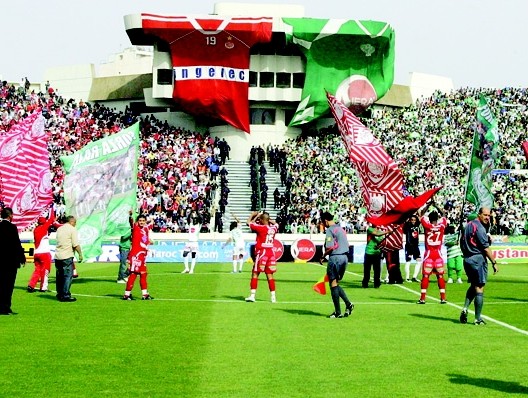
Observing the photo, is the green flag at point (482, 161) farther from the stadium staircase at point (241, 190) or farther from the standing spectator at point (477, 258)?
the stadium staircase at point (241, 190)

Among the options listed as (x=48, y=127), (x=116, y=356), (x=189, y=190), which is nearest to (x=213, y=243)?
(x=189, y=190)

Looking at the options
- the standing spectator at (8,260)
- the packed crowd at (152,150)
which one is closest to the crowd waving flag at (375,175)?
the standing spectator at (8,260)

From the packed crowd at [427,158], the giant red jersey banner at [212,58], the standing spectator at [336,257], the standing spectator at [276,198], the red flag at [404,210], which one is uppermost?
the giant red jersey banner at [212,58]

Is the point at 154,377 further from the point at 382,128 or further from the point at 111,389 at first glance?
the point at 382,128

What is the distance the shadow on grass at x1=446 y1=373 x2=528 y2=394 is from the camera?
11698 mm

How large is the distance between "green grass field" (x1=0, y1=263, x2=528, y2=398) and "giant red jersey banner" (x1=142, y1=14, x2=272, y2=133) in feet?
148

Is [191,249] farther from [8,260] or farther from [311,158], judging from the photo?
[311,158]

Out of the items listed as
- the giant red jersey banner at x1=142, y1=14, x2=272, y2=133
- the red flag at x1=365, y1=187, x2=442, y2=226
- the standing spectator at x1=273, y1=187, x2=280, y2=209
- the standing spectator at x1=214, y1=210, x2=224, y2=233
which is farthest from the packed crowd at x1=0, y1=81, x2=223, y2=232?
the red flag at x1=365, y1=187, x2=442, y2=226

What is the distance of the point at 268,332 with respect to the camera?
17.2 m

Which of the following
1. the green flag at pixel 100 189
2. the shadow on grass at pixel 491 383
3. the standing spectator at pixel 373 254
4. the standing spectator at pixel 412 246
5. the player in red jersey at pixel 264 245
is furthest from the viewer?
the standing spectator at pixel 412 246

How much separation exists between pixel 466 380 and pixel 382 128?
5753 centimetres

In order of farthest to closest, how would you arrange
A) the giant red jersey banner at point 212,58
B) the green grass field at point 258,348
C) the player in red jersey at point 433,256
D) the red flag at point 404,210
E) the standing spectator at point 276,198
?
the giant red jersey banner at point 212,58
the standing spectator at point 276,198
the red flag at point 404,210
the player in red jersey at point 433,256
the green grass field at point 258,348

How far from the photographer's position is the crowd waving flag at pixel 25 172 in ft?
87.7

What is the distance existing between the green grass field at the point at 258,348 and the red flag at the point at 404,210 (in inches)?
76.2
